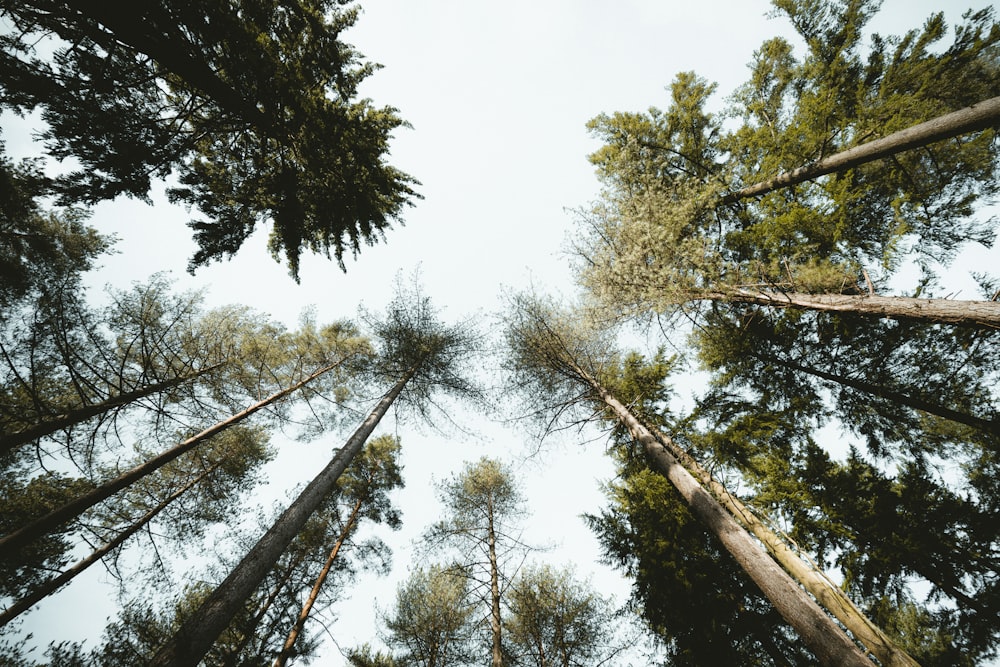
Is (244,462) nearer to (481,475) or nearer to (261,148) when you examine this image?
(481,475)

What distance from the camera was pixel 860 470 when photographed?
18.7ft

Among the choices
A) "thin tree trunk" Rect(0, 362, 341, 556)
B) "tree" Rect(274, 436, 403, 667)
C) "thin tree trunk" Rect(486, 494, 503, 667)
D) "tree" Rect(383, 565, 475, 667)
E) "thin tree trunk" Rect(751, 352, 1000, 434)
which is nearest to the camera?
"thin tree trunk" Rect(0, 362, 341, 556)

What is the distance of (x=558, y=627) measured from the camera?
8055 mm

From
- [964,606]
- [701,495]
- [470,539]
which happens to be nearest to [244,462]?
[470,539]

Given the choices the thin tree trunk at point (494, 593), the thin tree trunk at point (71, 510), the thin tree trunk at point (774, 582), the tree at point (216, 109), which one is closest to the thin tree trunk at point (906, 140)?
the thin tree trunk at point (774, 582)

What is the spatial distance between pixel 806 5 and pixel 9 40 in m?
11.3

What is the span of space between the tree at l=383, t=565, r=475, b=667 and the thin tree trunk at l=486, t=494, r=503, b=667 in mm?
849

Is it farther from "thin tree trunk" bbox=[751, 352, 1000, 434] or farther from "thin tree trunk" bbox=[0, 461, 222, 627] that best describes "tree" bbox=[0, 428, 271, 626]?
"thin tree trunk" bbox=[751, 352, 1000, 434]

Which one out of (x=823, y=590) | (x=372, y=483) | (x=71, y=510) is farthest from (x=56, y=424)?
(x=823, y=590)

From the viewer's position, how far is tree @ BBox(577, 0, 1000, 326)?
16.4 ft

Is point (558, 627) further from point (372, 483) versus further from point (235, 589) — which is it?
point (235, 589)

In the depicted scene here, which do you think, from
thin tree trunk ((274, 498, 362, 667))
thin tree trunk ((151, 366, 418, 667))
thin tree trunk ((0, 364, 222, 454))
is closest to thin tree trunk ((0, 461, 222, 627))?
thin tree trunk ((0, 364, 222, 454))

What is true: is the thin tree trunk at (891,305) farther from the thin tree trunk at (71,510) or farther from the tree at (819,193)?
the thin tree trunk at (71,510)

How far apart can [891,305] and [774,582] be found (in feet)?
12.4
